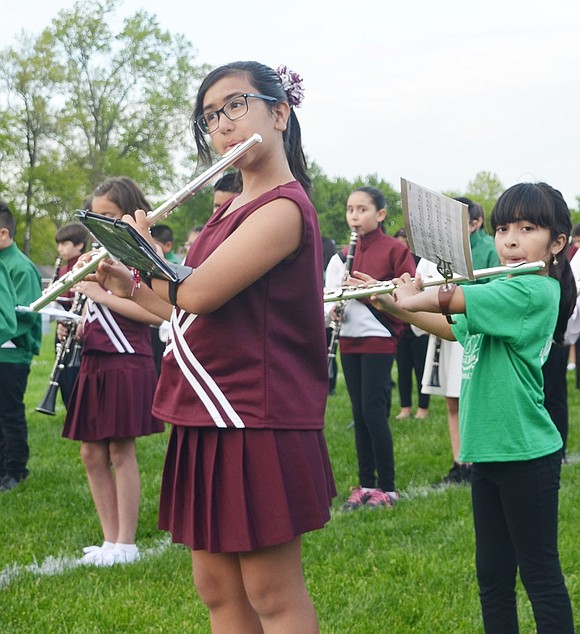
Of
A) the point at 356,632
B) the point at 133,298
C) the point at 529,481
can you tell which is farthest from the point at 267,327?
the point at 356,632

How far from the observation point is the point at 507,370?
110 inches

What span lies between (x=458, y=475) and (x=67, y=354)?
2739 millimetres

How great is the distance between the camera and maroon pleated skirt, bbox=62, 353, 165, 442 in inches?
175

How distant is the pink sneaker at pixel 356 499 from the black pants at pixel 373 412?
126mm

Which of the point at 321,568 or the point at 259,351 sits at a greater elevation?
the point at 259,351

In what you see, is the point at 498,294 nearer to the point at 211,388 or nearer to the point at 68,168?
the point at 211,388

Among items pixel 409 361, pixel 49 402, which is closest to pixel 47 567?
pixel 49 402

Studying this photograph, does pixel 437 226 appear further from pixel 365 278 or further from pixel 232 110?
pixel 365 278

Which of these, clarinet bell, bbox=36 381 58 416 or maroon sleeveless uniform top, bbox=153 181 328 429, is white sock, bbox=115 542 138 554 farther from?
maroon sleeveless uniform top, bbox=153 181 328 429

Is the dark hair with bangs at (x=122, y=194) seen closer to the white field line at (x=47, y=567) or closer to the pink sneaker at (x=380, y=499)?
the white field line at (x=47, y=567)

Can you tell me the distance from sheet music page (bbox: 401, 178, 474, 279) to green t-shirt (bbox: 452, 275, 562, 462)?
224 mm

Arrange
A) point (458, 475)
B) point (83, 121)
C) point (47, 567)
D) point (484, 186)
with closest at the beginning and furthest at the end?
point (47, 567)
point (458, 475)
point (83, 121)
point (484, 186)

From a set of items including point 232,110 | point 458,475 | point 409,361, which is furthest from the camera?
point 409,361

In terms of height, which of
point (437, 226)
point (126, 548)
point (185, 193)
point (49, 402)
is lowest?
point (126, 548)
